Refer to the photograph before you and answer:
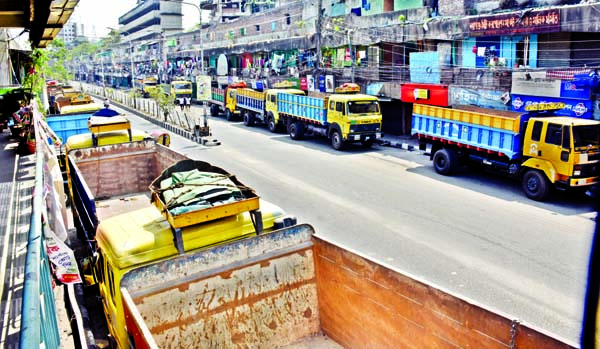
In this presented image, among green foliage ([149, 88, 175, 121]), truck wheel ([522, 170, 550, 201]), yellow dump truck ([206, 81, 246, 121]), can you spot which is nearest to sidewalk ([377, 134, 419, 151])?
truck wheel ([522, 170, 550, 201])

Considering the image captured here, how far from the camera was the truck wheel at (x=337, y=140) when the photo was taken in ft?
68.7

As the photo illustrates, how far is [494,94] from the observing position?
62.6 feet

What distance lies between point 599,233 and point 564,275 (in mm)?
8509

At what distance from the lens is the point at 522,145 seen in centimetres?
1366

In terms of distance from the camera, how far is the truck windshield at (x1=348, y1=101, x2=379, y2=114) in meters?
20.6

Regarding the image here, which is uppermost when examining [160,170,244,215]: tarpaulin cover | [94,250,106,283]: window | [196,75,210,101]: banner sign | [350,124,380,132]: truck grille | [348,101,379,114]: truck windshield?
[196,75,210,101]: banner sign

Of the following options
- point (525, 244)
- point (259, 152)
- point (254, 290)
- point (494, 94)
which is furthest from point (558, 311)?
point (259, 152)

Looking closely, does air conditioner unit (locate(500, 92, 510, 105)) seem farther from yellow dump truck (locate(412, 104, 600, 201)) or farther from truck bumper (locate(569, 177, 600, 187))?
truck bumper (locate(569, 177, 600, 187))

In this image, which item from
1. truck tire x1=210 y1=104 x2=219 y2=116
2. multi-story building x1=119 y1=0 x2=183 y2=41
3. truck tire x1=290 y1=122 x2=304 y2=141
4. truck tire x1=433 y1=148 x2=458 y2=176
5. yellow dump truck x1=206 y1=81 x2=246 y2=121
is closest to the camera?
truck tire x1=433 y1=148 x2=458 y2=176

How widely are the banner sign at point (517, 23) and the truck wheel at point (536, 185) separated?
6392 mm

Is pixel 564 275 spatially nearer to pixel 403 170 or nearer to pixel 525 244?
pixel 525 244

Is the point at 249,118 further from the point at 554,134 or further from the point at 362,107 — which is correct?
the point at 554,134

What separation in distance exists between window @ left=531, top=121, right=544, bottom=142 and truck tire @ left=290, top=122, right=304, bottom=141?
1238 centimetres

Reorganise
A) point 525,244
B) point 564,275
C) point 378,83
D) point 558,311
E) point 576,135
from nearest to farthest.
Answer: point 558,311, point 564,275, point 525,244, point 576,135, point 378,83
